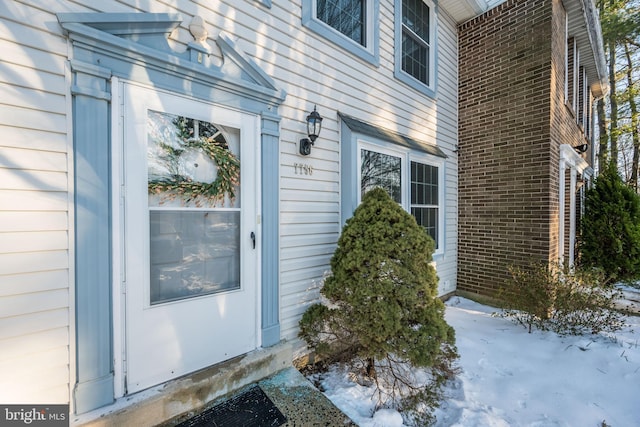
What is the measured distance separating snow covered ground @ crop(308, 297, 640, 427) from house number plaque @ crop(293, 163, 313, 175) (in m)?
2.14

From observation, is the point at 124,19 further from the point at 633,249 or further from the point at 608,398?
the point at 633,249

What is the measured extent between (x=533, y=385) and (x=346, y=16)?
4708 mm

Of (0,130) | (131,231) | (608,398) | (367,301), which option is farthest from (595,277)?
(0,130)

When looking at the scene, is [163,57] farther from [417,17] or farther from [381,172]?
[417,17]

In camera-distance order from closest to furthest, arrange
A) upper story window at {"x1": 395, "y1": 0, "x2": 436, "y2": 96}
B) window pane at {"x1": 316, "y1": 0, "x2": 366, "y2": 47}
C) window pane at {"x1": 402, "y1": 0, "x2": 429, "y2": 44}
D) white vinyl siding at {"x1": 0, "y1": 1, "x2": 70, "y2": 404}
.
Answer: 1. white vinyl siding at {"x1": 0, "y1": 1, "x2": 70, "y2": 404}
2. window pane at {"x1": 316, "y1": 0, "x2": 366, "y2": 47}
3. upper story window at {"x1": 395, "y1": 0, "x2": 436, "y2": 96}
4. window pane at {"x1": 402, "y1": 0, "x2": 429, "y2": 44}

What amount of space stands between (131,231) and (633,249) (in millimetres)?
8528

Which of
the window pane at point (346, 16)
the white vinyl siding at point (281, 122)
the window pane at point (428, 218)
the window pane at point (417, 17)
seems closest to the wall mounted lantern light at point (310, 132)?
the white vinyl siding at point (281, 122)

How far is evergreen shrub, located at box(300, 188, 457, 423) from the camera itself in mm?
2457

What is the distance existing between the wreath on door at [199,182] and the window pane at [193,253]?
5.7 inches

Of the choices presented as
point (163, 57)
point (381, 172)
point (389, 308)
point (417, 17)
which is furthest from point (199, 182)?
point (417, 17)

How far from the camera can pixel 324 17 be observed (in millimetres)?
3443

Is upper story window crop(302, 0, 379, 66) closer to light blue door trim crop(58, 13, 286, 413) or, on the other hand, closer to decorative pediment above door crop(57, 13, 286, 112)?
decorative pediment above door crop(57, 13, 286, 112)

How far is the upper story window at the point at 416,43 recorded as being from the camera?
14.0 feet

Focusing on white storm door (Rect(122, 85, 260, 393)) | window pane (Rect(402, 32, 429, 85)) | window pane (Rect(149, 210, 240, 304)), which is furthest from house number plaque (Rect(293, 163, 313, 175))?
window pane (Rect(402, 32, 429, 85))
